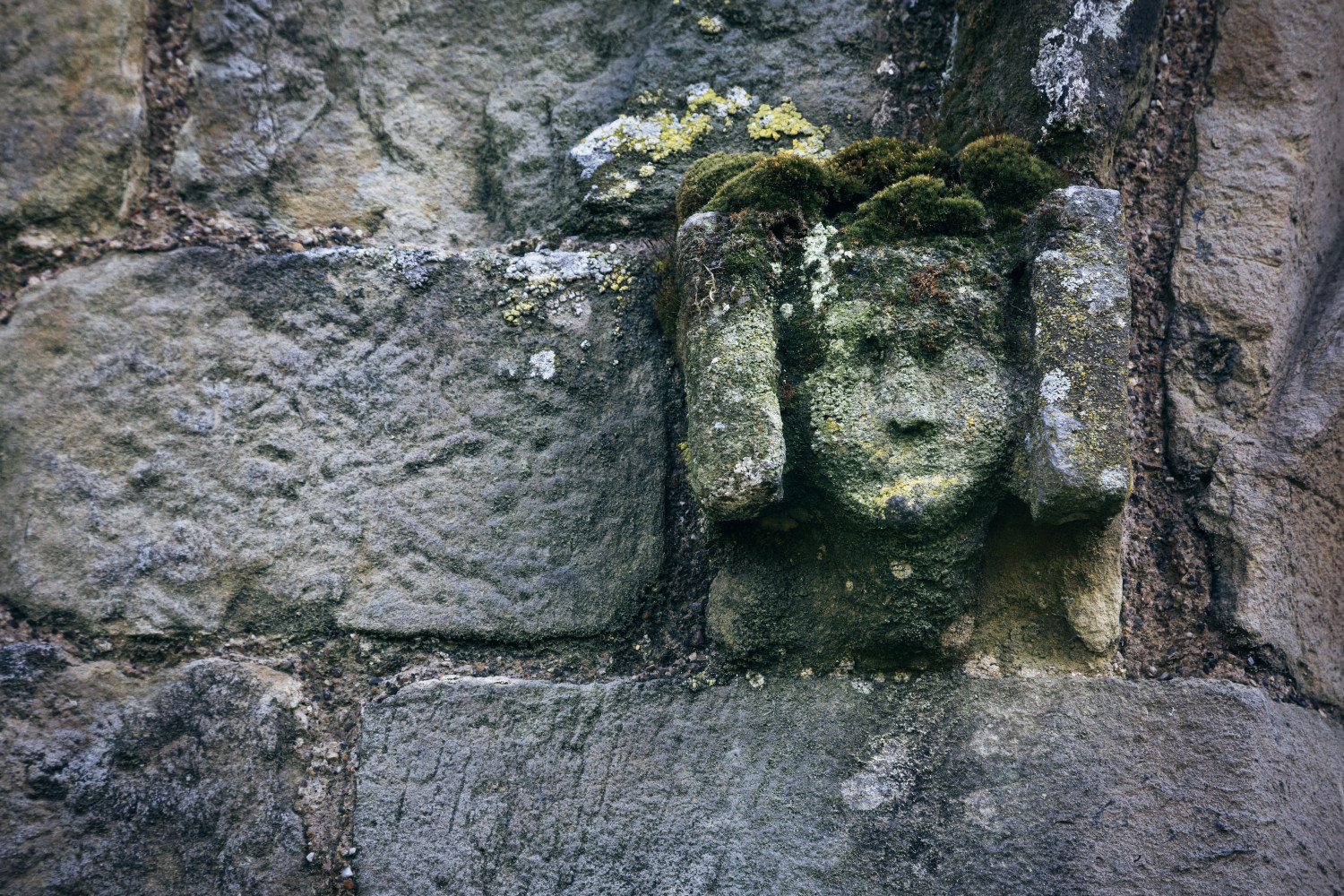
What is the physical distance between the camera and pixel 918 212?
161 centimetres

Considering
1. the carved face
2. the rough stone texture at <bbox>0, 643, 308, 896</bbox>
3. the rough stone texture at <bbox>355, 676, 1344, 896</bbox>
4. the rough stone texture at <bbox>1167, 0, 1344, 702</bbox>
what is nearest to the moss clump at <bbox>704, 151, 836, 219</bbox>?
the carved face

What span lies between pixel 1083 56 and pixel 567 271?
3.75 feet

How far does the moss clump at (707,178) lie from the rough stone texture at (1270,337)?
0.91 meters

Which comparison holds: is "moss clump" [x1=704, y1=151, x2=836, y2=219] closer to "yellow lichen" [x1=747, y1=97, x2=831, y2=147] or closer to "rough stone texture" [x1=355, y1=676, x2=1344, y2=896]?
"yellow lichen" [x1=747, y1=97, x2=831, y2=147]

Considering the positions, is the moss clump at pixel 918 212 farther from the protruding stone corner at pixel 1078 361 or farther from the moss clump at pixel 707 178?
the moss clump at pixel 707 178

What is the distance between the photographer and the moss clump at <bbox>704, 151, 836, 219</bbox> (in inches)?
65.4

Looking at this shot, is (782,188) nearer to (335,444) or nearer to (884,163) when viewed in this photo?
(884,163)

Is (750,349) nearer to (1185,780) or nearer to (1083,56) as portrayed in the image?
(1083,56)

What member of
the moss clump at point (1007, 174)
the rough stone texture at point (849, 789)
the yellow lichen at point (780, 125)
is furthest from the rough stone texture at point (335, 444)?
the moss clump at point (1007, 174)

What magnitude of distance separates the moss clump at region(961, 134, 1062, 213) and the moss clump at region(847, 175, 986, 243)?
0.05 meters

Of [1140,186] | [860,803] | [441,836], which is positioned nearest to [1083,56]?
[1140,186]

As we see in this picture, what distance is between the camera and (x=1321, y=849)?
58.6 inches

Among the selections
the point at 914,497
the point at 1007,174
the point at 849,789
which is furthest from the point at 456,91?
the point at 849,789

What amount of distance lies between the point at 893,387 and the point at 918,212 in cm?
35
